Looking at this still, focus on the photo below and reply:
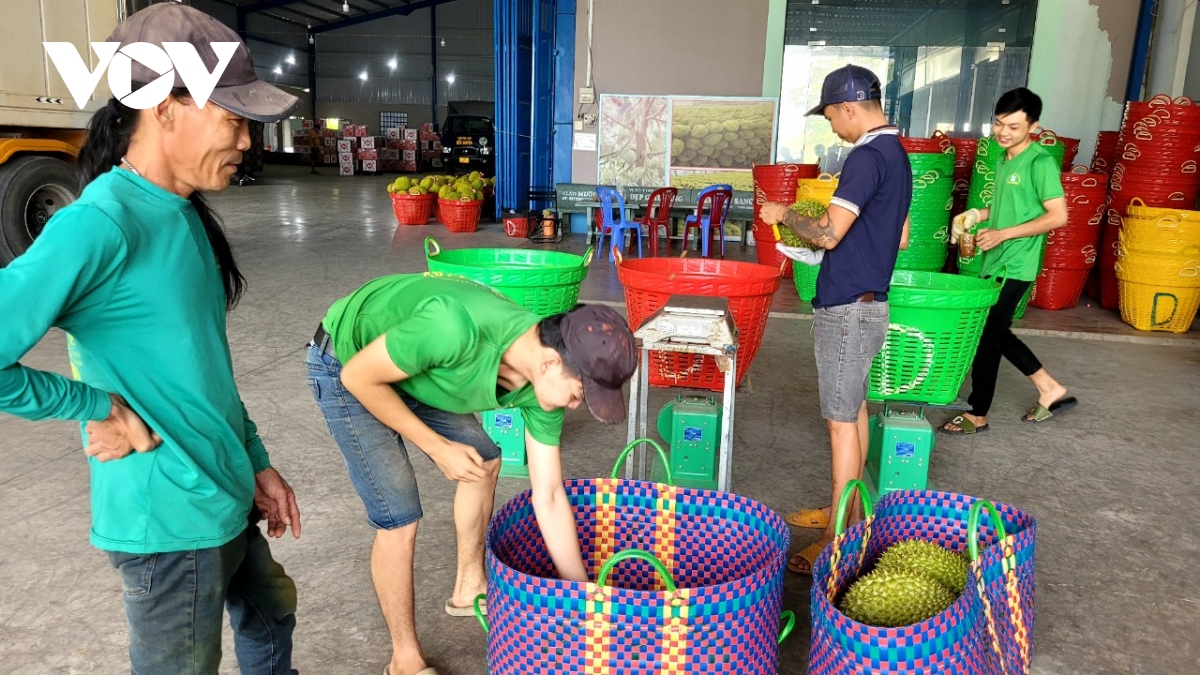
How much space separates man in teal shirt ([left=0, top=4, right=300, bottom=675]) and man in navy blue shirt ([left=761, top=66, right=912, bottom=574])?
1.75 m

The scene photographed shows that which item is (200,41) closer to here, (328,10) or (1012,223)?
(1012,223)

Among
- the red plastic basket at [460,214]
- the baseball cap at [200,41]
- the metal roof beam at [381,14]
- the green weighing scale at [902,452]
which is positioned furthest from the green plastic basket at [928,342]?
the metal roof beam at [381,14]

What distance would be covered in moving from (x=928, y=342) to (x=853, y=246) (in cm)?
77

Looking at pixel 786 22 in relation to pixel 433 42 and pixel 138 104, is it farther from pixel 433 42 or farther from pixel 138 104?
pixel 433 42

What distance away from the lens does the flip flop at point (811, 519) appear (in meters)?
3.09

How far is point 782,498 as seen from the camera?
336cm

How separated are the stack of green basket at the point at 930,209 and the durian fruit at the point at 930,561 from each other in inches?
199

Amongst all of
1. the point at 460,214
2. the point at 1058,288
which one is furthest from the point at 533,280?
the point at 460,214

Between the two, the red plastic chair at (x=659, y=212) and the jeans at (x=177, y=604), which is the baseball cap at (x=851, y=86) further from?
the red plastic chair at (x=659, y=212)

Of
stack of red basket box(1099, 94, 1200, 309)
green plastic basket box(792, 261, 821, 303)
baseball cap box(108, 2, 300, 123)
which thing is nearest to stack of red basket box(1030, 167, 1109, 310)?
stack of red basket box(1099, 94, 1200, 309)

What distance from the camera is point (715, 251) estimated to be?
9.84m

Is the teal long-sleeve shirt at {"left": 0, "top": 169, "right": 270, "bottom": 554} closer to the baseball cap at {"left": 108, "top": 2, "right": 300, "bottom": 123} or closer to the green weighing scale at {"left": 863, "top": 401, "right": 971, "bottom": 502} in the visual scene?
the baseball cap at {"left": 108, "top": 2, "right": 300, "bottom": 123}

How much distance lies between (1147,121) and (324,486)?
6642 millimetres

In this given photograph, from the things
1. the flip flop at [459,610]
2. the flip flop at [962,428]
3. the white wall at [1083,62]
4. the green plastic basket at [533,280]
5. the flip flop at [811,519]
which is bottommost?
the flip flop at [459,610]
